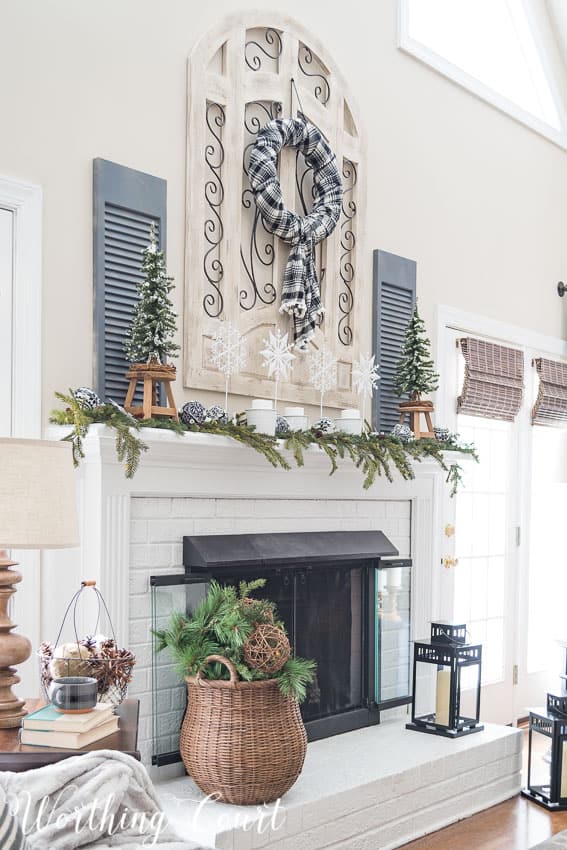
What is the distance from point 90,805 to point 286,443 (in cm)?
179

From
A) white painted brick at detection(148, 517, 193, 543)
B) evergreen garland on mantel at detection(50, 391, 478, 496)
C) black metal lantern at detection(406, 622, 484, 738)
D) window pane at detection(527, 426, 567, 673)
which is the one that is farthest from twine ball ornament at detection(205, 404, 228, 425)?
window pane at detection(527, 426, 567, 673)

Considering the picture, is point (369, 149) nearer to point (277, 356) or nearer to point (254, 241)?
point (254, 241)

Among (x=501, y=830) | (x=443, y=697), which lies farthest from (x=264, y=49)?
(x=501, y=830)

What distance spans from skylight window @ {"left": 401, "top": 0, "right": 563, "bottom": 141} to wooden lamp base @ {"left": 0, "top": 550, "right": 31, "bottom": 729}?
3.33m

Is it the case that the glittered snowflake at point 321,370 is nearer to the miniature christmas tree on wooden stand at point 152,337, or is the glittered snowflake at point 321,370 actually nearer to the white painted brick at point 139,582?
the miniature christmas tree on wooden stand at point 152,337

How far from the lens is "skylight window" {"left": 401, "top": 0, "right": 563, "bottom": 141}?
4.75 metres

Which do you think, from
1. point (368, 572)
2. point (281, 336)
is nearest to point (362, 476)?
point (368, 572)

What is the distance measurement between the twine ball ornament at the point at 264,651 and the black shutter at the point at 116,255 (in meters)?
0.94

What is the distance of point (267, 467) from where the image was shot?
3480mm

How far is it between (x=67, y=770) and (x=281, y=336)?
2.30 meters

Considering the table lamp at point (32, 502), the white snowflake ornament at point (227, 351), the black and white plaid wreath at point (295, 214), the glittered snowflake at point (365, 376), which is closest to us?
the table lamp at point (32, 502)

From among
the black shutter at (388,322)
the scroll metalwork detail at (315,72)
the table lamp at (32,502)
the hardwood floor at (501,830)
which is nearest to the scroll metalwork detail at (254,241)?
the scroll metalwork detail at (315,72)

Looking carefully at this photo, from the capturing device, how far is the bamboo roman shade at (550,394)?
533 cm

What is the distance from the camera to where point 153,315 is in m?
3.11
